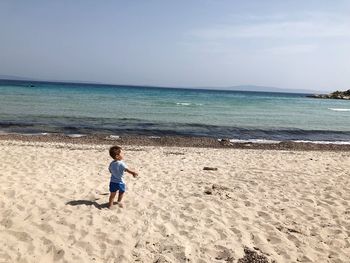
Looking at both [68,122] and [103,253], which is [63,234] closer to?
[103,253]

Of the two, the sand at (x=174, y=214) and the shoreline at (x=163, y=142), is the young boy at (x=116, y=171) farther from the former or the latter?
the shoreline at (x=163, y=142)

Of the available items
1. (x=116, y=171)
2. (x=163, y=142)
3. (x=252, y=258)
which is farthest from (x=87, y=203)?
(x=163, y=142)

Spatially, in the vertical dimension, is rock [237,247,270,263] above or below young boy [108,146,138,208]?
below

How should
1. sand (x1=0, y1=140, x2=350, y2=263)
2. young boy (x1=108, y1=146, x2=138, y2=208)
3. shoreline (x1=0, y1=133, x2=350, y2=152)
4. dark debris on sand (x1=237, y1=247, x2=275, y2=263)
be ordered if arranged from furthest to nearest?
shoreline (x1=0, y1=133, x2=350, y2=152) → young boy (x1=108, y1=146, x2=138, y2=208) → sand (x1=0, y1=140, x2=350, y2=263) → dark debris on sand (x1=237, y1=247, x2=275, y2=263)

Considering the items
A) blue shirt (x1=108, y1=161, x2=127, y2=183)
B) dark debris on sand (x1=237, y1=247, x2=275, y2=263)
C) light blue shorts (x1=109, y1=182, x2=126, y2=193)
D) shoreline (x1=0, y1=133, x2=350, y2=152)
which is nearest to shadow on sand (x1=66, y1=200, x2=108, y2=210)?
light blue shorts (x1=109, y1=182, x2=126, y2=193)

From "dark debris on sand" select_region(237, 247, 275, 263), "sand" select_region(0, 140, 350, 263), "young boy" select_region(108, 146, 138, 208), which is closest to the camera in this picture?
"dark debris on sand" select_region(237, 247, 275, 263)

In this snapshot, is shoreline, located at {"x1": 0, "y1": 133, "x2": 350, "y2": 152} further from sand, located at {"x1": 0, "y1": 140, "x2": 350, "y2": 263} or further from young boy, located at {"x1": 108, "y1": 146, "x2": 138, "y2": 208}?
young boy, located at {"x1": 108, "y1": 146, "x2": 138, "y2": 208}

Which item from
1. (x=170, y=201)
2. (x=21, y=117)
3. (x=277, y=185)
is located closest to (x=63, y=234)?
(x=170, y=201)

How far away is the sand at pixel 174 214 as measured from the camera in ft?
19.3

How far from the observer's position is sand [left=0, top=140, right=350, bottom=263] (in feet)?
19.3

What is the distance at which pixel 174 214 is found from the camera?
Result: 737 centimetres

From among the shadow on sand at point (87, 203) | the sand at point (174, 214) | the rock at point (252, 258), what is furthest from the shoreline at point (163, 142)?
the rock at point (252, 258)

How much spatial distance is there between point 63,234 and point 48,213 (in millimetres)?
996

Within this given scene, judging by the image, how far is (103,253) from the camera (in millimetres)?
5742
